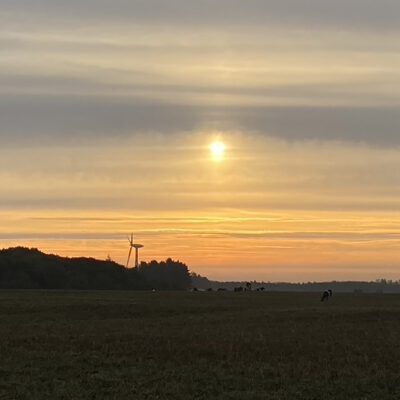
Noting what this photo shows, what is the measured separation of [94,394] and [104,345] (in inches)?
383

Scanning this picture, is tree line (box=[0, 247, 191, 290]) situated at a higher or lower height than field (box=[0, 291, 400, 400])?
higher

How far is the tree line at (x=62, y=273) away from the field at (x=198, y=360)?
114222 mm

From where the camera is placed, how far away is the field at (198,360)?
61.4 ft

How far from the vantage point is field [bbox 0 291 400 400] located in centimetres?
1872

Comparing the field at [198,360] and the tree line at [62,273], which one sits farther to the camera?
the tree line at [62,273]

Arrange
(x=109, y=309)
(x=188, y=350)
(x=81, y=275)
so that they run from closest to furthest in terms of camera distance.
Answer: (x=188, y=350) < (x=109, y=309) < (x=81, y=275)

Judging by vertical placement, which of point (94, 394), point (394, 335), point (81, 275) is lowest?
point (94, 394)

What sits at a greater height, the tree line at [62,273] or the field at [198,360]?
the tree line at [62,273]

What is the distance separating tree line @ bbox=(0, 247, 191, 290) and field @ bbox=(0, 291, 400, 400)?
114 meters

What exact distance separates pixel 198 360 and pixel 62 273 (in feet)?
483

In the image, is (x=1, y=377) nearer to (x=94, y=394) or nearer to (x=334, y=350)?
(x=94, y=394)

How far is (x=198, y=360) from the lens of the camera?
78.0ft

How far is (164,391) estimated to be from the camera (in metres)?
18.5

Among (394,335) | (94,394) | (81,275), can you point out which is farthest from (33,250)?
(94,394)
